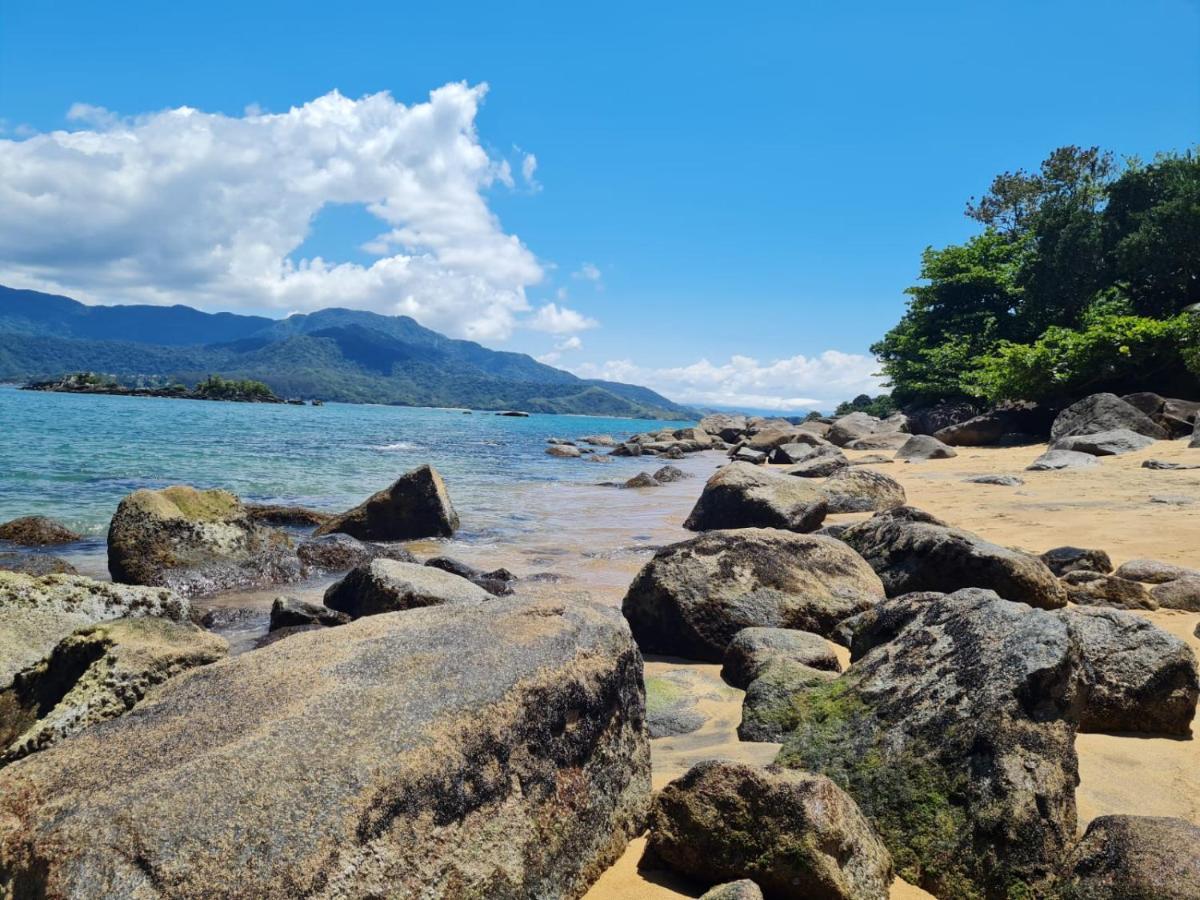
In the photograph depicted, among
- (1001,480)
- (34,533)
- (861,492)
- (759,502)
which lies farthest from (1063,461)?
(34,533)

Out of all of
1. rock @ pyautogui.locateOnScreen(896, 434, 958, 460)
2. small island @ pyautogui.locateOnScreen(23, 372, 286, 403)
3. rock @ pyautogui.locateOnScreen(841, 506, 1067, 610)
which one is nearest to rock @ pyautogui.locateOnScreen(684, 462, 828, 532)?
rock @ pyautogui.locateOnScreen(841, 506, 1067, 610)

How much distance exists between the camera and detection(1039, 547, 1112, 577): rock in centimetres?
690

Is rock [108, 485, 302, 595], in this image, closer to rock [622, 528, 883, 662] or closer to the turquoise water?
the turquoise water

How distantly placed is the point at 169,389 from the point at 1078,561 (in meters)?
130

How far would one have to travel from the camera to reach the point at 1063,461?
16.1 metres

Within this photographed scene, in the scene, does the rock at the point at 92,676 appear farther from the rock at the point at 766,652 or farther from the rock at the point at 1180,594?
the rock at the point at 1180,594

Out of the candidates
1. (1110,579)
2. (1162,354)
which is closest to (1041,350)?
(1162,354)

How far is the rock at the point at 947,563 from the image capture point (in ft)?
19.1

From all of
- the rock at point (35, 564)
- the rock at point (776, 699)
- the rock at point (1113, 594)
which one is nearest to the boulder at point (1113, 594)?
the rock at point (1113, 594)

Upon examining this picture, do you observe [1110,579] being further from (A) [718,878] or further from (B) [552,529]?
(B) [552,529]

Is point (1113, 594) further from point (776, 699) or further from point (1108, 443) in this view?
point (1108, 443)

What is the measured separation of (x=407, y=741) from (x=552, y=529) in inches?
447

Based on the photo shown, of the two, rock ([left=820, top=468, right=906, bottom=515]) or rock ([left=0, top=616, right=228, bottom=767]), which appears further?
rock ([left=820, top=468, right=906, bottom=515])

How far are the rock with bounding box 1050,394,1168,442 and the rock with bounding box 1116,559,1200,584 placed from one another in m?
14.4
